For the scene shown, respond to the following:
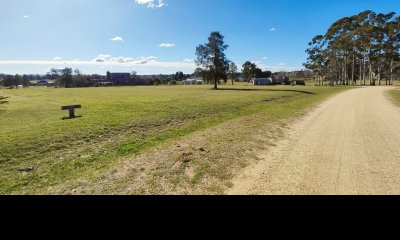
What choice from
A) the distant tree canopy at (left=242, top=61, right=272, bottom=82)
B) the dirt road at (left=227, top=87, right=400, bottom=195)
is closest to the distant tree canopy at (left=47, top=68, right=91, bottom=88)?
the distant tree canopy at (left=242, top=61, right=272, bottom=82)

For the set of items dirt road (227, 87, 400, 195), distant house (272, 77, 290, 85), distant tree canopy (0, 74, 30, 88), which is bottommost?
dirt road (227, 87, 400, 195)

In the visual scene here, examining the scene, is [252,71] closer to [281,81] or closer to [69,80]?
[281,81]

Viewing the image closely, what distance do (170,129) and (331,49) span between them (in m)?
86.1

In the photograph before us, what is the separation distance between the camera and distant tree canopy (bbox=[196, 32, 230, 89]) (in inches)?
2419

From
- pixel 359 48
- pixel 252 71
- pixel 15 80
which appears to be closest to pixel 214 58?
pixel 359 48

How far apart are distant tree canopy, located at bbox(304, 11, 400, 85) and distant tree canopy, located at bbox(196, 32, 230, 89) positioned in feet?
122

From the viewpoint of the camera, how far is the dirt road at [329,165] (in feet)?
18.0

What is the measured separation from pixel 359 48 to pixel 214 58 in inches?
1662

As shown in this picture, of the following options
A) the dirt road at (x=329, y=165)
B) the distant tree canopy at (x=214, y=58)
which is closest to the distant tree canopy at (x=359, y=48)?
the distant tree canopy at (x=214, y=58)

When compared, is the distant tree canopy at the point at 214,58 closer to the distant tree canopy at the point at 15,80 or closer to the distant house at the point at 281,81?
the distant house at the point at 281,81

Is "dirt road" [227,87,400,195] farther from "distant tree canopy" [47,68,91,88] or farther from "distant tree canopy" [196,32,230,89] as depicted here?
"distant tree canopy" [47,68,91,88]
